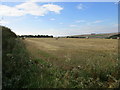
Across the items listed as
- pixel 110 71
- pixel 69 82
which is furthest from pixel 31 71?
pixel 110 71

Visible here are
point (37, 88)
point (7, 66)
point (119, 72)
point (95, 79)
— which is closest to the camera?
point (37, 88)

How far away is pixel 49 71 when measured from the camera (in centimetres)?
518

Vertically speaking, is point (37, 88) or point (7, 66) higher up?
point (7, 66)

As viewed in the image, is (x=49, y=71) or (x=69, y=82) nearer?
(x=69, y=82)

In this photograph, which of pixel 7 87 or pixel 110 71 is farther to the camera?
pixel 110 71

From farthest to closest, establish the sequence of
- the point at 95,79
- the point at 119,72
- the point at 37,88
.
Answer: the point at 119,72 → the point at 95,79 → the point at 37,88

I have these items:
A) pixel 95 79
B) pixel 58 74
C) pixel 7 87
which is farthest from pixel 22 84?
pixel 95 79

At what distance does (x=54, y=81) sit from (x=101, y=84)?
A: 1.39m

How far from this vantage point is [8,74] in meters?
4.89

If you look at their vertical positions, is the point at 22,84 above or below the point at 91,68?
below

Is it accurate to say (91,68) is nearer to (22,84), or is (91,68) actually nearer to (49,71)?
(49,71)

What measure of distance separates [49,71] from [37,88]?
1.14 metres

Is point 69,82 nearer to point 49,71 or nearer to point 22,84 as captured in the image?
point 49,71

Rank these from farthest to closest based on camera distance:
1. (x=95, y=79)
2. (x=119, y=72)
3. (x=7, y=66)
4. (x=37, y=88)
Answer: (x=7, y=66) → (x=119, y=72) → (x=95, y=79) → (x=37, y=88)
